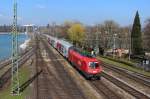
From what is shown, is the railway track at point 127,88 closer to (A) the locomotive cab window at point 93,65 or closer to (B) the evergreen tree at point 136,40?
(A) the locomotive cab window at point 93,65

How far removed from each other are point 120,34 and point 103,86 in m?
95.2

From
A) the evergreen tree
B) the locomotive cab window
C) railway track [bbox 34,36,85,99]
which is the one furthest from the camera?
the evergreen tree

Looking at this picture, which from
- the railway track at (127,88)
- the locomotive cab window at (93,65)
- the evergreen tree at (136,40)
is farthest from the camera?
the evergreen tree at (136,40)

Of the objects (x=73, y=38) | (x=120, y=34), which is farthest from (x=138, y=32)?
(x=73, y=38)

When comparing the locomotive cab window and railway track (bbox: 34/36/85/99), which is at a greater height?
the locomotive cab window

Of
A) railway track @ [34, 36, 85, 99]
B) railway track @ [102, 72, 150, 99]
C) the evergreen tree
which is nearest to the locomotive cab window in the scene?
railway track @ [102, 72, 150, 99]

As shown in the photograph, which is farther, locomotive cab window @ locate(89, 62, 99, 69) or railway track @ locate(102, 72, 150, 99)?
locomotive cab window @ locate(89, 62, 99, 69)

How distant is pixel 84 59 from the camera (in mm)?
49344

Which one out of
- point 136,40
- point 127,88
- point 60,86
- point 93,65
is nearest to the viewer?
point 127,88

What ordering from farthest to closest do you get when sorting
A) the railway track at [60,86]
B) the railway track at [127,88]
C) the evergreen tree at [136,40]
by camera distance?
the evergreen tree at [136,40] < the railway track at [127,88] < the railway track at [60,86]

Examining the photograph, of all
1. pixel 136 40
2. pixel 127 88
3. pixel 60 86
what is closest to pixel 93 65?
pixel 60 86

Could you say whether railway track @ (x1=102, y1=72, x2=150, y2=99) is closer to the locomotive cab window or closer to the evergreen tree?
the locomotive cab window

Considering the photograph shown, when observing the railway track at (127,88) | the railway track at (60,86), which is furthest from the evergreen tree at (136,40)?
the railway track at (60,86)

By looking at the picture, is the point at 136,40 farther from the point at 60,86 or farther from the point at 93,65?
the point at 60,86
